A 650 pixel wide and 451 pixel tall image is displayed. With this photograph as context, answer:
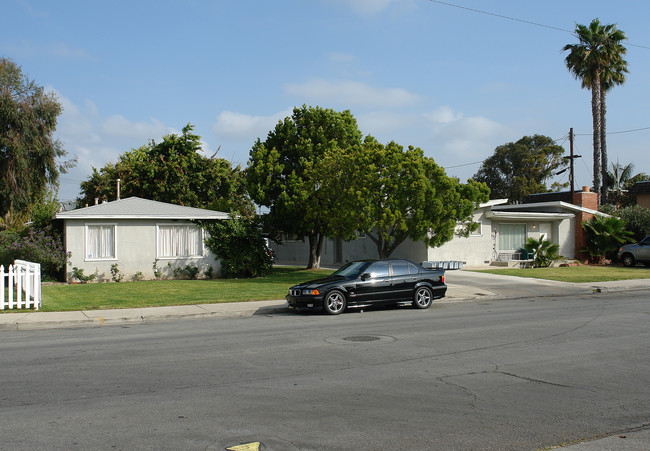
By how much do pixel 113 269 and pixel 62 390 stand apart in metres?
18.1

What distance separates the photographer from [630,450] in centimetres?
502

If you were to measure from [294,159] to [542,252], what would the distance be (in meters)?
14.8

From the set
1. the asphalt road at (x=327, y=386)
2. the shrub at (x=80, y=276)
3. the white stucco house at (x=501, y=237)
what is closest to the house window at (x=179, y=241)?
the shrub at (x=80, y=276)

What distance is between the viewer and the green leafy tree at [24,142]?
129 ft

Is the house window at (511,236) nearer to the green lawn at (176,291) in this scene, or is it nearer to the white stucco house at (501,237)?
the white stucco house at (501,237)

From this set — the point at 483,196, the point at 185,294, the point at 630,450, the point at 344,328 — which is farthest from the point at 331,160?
the point at 630,450

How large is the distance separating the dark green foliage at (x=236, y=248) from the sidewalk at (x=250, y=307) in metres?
8.75

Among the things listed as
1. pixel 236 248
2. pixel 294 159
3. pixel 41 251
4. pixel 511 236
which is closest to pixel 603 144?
pixel 511 236

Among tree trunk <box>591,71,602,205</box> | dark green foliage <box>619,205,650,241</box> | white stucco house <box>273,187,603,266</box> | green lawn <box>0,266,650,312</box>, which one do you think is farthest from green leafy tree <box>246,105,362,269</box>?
tree trunk <box>591,71,602,205</box>

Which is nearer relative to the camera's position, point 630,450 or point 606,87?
point 630,450

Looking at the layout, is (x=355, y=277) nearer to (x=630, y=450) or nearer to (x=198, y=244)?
(x=630, y=450)

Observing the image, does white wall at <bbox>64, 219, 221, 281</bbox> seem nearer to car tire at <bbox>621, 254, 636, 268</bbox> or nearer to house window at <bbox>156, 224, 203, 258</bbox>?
house window at <bbox>156, 224, 203, 258</bbox>

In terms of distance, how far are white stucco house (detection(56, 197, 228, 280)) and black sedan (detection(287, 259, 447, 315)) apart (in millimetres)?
11361

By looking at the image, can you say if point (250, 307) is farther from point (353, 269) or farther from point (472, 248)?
point (472, 248)
